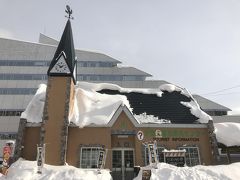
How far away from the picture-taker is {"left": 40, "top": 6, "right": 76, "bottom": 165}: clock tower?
715 inches

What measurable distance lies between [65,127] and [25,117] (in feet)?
9.80

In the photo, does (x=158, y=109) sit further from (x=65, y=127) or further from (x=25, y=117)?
(x=25, y=117)

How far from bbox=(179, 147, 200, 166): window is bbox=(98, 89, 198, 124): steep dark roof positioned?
208 centimetres

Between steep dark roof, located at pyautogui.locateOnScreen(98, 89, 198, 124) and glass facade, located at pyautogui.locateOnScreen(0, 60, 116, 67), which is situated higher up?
glass facade, located at pyautogui.locateOnScreen(0, 60, 116, 67)

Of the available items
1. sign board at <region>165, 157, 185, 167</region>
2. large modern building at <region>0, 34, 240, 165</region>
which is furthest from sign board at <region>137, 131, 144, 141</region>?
large modern building at <region>0, 34, 240, 165</region>

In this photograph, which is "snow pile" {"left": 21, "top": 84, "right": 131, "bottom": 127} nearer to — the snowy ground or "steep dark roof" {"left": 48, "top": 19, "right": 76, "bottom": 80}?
"steep dark roof" {"left": 48, "top": 19, "right": 76, "bottom": 80}

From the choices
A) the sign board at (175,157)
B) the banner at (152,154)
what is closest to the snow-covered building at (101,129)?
the sign board at (175,157)

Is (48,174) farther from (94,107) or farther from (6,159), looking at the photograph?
(94,107)

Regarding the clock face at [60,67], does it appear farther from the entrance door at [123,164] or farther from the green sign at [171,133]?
the green sign at [171,133]

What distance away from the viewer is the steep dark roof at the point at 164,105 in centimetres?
A: 2161

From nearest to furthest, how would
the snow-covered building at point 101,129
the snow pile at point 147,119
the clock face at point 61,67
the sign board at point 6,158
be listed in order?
the sign board at point 6,158 → the snow-covered building at point 101,129 → the snow pile at point 147,119 → the clock face at point 61,67

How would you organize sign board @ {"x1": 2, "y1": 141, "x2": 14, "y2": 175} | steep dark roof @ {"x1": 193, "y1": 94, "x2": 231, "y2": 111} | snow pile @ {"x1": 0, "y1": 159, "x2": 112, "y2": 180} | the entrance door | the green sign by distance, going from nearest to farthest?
snow pile @ {"x1": 0, "y1": 159, "x2": 112, "y2": 180}
sign board @ {"x1": 2, "y1": 141, "x2": 14, "y2": 175}
the entrance door
the green sign
steep dark roof @ {"x1": 193, "y1": 94, "x2": 231, "y2": 111}

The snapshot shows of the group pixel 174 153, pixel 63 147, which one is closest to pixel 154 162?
pixel 174 153

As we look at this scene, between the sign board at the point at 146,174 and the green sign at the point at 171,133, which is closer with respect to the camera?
the sign board at the point at 146,174
